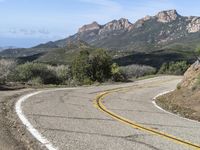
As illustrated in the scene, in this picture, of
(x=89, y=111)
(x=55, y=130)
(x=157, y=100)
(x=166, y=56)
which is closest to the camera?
(x=55, y=130)

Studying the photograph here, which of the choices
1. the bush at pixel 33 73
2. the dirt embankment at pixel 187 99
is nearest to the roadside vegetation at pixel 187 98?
the dirt embankment at pixel 187 99

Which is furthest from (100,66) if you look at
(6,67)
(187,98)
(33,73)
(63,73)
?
(187,98)

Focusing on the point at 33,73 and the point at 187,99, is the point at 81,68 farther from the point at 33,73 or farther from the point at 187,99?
the point at 187,99

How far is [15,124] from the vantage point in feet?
34.8

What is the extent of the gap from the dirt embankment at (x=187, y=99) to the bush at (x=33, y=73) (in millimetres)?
23669

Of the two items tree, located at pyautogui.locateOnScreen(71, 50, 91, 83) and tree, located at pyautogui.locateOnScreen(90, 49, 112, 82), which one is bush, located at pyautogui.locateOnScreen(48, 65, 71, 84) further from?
tree, located at pyautogui.locateOnScreen(90, 49, 112, 82)

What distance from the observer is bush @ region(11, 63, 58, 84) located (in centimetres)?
4566

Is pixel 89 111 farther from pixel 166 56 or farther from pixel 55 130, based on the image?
pixel 166 56

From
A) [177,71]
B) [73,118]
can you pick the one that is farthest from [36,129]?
[177,71]

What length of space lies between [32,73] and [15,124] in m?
37.4

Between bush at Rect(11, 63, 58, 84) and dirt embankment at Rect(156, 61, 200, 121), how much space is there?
23.7 metres

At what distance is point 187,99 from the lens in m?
19.9

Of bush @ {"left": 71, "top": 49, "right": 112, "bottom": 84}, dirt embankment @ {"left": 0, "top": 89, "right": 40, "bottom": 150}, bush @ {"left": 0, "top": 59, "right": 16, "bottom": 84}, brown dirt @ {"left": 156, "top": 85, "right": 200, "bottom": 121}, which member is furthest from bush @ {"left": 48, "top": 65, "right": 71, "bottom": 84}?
dirt embankment @ {"left": 0, "top": 89, "right": 40, "bottom": 150}

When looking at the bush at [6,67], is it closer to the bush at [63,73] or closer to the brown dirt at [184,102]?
the bush at [63,73]
